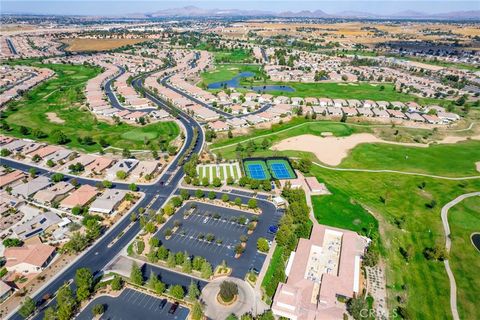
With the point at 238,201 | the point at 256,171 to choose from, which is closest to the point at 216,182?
the point at 238,201

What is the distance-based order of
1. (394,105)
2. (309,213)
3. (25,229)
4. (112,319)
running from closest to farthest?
(112,319), (25,229), (309,213), (394,105)

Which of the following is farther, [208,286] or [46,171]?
[46,171]

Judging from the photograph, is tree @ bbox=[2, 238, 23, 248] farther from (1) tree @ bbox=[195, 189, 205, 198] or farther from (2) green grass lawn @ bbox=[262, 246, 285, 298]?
(2) green grass lawn @ bbox=[262, 246, 285, 298]

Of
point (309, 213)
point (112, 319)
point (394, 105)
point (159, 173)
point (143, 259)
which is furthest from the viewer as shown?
point (394, 105)

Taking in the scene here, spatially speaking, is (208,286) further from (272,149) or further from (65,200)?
(272,149)

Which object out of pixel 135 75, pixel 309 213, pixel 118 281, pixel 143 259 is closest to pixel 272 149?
pixel 309 213

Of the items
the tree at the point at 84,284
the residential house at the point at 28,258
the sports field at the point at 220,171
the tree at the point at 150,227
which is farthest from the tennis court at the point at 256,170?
the residential house at the point at 28,258

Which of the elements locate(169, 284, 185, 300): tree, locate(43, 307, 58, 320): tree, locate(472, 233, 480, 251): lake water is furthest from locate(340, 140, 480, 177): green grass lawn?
locate(43, 307, 58, 320): tree
